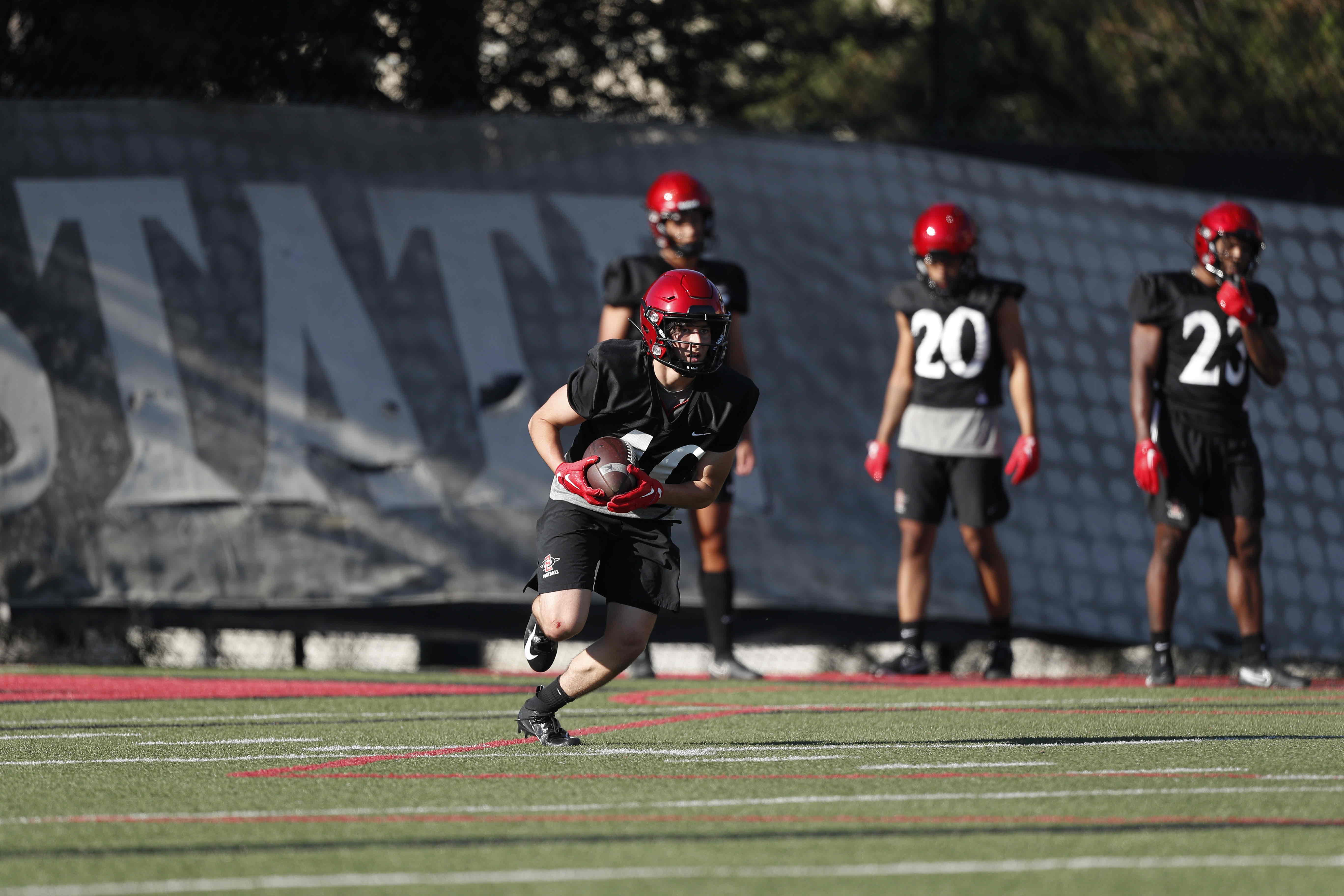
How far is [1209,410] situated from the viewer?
6.94m

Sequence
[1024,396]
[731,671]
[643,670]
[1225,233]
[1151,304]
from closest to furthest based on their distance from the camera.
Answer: [1225,233]
[1151,304]
[1024,396]
[731,671]
[643,670]

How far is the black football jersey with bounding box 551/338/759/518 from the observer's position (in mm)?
4809

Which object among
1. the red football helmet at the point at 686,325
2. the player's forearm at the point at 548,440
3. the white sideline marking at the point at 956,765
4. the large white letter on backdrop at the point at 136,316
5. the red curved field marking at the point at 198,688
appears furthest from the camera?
the large white letter on backdrop at the point at 136,316

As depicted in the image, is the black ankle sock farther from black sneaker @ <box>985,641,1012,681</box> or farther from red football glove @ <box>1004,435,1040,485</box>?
red football glove @ <box>1004,435,1040,485</box>

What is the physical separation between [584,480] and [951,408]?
10.0 ft

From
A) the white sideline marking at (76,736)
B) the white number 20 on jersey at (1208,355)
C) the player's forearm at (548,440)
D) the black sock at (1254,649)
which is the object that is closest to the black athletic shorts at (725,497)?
the white number 20 on jersey at (1208,355)

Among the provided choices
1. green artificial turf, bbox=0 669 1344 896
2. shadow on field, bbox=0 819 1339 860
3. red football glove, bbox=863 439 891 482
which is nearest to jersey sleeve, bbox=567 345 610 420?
green artificial turf, bbox=0 669 1344 896

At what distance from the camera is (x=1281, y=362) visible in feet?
22.5

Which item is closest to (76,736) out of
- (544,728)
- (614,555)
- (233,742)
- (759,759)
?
(233,742)

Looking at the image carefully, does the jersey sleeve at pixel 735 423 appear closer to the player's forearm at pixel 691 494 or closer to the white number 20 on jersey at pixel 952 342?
the player's forearm at pixel 691 494

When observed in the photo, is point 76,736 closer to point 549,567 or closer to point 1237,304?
point 549,567

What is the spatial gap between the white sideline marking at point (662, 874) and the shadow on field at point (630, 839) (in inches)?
9.8

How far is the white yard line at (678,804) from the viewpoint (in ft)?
11.9

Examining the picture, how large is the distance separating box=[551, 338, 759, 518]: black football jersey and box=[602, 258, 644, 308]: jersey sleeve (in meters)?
2.04
